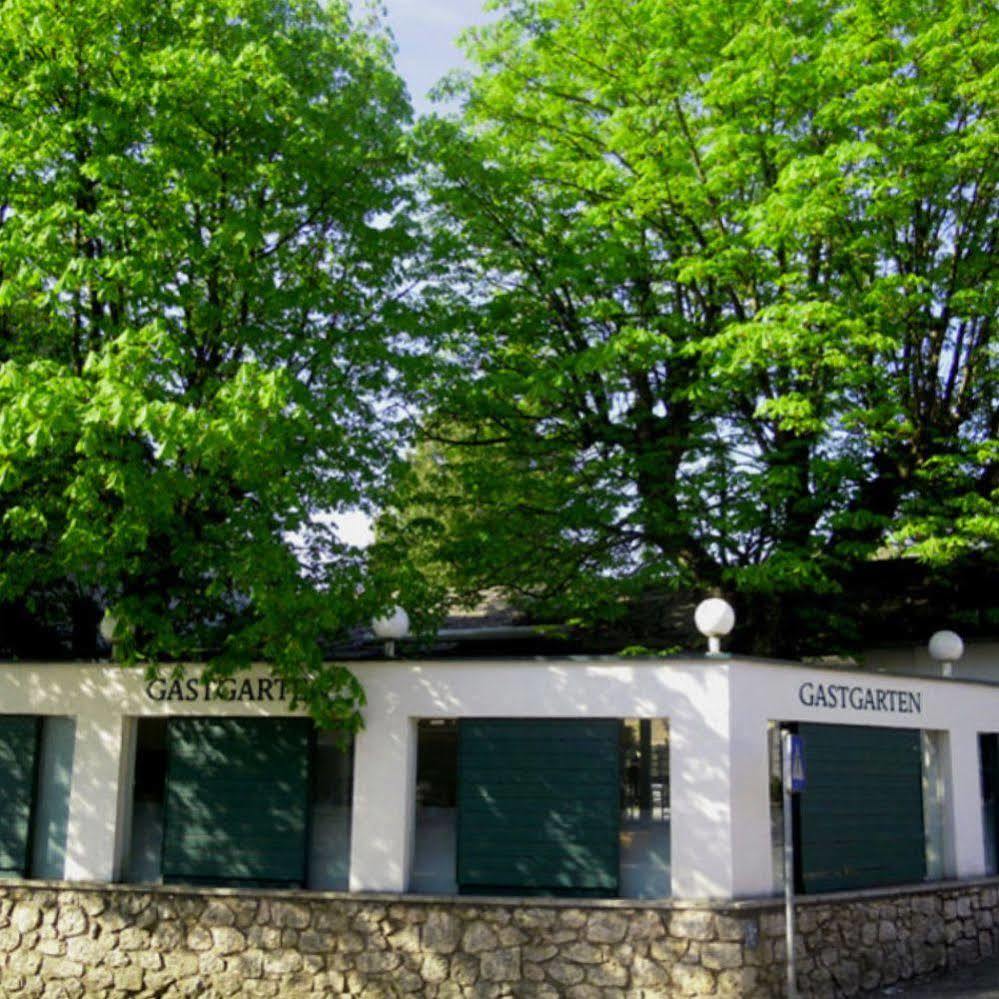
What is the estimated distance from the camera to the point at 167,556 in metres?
13.2

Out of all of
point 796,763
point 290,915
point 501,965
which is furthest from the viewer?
point 290,915

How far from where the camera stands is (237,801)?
41.8 ft

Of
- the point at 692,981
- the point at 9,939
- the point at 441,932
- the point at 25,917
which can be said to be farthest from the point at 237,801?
the point at 692,981

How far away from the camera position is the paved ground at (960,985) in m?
12.0

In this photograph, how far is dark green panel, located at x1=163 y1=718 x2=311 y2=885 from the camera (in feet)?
40.9

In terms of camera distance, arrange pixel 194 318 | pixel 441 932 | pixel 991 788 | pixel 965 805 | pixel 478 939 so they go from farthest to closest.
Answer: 1. pixel 991 788
2. pixel 965 805
3. pixel 194 318
4. pixel 441 932
5. pixel 478 939

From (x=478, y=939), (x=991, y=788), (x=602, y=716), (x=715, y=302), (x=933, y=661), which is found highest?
(x=715, y=302)

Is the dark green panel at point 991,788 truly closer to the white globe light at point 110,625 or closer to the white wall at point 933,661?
the white wall at point 933,661

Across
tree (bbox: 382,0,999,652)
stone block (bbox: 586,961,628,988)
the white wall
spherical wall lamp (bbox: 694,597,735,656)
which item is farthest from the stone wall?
the white wall

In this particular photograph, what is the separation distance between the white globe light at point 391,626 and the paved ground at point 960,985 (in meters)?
6.07

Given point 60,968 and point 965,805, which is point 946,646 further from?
point 60,968

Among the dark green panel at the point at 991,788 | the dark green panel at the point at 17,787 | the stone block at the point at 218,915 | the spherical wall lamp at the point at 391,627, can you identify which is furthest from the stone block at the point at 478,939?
the dark green panel at the point at 991,788

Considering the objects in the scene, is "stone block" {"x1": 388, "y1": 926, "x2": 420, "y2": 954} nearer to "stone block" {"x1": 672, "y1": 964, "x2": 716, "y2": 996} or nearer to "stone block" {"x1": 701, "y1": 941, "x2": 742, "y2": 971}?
"stone block" {"x1": 672, "y1": 964, "x2": 716, "y2": 996}

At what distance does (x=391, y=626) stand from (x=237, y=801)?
2.41 meters
